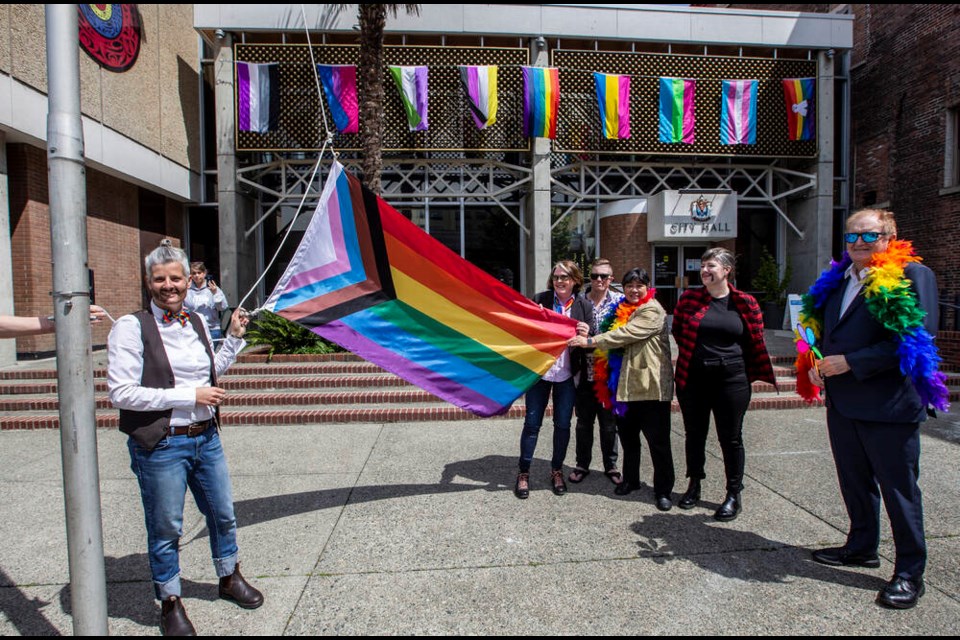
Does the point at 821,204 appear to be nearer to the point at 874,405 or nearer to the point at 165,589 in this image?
the point at 874,405

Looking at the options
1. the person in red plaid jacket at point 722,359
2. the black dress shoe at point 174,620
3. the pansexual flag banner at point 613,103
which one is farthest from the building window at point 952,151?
the black dress shoe at point 174,620

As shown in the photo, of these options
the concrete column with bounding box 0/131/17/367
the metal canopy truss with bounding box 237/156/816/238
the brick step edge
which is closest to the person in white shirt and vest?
the brick step edge

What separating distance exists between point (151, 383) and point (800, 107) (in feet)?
55.1

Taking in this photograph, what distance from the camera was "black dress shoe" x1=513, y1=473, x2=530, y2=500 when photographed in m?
4.34

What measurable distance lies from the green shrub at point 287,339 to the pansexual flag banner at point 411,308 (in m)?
6.17

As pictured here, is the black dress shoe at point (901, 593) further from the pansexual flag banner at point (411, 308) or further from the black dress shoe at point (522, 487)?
the pansexual flag banner at point (411, 308)

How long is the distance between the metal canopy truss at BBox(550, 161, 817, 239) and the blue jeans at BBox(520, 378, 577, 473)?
442 inches

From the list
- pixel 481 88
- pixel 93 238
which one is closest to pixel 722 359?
pixel 481 88

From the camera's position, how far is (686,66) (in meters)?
14.3

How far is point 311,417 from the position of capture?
22.7 ft

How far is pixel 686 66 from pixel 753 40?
2.05m

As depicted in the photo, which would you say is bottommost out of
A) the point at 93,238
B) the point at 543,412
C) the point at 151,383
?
the point at 543,412

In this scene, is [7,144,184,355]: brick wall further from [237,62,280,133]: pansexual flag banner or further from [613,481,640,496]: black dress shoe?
[613,481,640,496]: black dress shoe

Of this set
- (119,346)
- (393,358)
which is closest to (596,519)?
(393,358)
